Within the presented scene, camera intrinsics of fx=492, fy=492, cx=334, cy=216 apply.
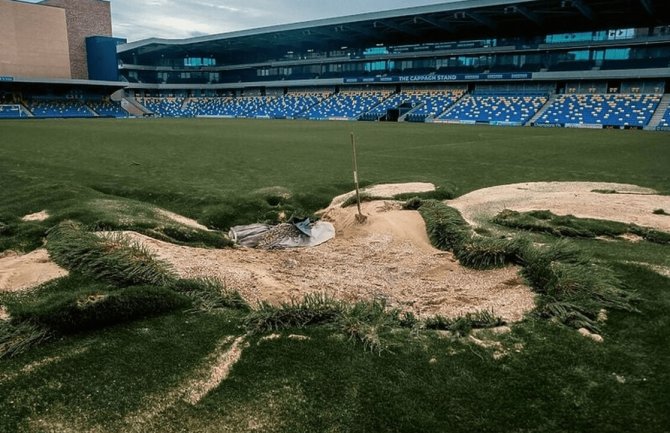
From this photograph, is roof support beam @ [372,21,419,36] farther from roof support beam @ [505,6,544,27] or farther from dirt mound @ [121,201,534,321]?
dirt mound @ [121,201,534,321]

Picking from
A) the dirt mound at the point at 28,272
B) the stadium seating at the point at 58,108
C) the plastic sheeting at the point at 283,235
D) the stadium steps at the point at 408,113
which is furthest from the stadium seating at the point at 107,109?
the dirt mound at the point at 28,272

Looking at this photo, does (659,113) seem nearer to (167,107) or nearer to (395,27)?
(395,27)

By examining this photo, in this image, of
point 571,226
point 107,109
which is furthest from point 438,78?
point 571,226

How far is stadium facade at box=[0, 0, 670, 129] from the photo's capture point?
51.0 m

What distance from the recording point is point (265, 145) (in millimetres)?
27453

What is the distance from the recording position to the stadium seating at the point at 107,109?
252 ft

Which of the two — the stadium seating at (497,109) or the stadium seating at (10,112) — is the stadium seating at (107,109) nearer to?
the stadium seating at (10,112)

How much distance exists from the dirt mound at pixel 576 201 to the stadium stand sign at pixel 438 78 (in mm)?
48884

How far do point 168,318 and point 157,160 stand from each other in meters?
16.5

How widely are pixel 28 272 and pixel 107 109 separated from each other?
8177 cm

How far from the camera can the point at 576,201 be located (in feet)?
36.5

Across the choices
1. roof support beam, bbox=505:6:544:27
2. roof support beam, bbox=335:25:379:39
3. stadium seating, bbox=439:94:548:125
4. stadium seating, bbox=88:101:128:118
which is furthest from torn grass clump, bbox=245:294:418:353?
stadium seating, bbox=88:101:128:118

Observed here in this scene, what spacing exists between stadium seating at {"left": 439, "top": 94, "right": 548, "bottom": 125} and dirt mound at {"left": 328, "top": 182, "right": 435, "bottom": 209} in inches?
1715

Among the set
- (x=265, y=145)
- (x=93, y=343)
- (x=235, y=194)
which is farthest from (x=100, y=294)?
(x=265, y=145)
